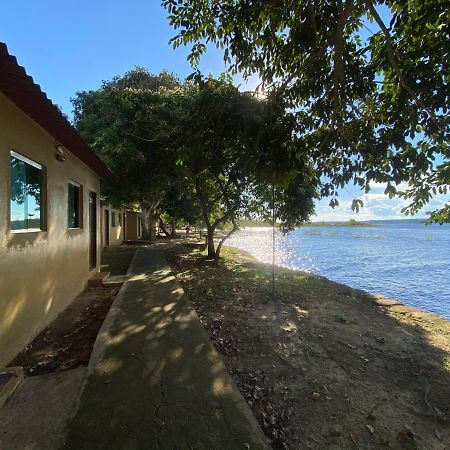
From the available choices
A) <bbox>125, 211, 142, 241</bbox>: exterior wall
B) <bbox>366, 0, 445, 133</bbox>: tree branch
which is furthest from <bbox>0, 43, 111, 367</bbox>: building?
<bbox>125, 211, 142, 241</bbox>: exterior wall

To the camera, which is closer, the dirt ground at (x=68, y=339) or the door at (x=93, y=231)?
the dirt ground at (x=68, y=339)

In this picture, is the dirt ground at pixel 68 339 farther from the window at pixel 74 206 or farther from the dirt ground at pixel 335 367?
the dirt ground at pixel 335 367

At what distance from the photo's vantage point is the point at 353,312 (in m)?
7.34

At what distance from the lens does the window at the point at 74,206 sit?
22.0 feet

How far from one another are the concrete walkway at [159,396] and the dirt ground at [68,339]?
38 centimetres

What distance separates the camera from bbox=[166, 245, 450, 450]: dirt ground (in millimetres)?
3025

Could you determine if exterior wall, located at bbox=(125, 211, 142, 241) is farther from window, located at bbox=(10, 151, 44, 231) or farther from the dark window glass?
window, located at bbox=(10, 151, 44, 231)

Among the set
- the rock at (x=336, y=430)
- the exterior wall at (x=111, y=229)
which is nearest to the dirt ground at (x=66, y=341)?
A: the rock at (x=336, y=430)

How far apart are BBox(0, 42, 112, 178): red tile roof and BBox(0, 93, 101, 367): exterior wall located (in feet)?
0.40

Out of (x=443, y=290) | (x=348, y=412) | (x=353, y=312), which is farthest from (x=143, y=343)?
(x=443, y=290)

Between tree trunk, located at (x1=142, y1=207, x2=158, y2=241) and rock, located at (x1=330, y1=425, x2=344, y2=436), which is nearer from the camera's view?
rock, located at (x1=330, y1=425, x2=344, y2=436)

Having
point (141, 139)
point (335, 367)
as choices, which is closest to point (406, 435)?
point (335, 367)

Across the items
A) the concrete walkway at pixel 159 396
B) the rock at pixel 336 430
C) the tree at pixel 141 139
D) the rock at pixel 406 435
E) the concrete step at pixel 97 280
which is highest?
the tree at pixel 141 139

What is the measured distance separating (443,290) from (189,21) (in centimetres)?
1310
